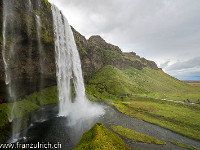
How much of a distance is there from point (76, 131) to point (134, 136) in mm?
12321

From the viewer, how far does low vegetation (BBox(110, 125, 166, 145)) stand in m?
17.3

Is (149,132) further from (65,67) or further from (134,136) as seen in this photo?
(65,67)

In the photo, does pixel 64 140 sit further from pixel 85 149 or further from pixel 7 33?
pixel 7 33

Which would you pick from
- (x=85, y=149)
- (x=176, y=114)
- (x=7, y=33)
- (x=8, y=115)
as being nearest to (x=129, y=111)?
(x=176, y=114)

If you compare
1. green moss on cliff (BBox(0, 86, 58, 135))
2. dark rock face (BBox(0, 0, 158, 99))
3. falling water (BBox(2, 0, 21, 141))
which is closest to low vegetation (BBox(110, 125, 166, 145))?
falling water (BBox(2, 0, 21, 141))

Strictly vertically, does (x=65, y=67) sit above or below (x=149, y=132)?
above

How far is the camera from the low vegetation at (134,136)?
1735 centimetres

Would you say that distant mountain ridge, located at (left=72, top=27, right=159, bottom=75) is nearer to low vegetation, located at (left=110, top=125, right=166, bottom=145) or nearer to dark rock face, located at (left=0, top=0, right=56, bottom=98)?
dark rock face, located at (left=0, top=0, right=56, bottom=98)

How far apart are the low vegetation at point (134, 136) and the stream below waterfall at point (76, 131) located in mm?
902

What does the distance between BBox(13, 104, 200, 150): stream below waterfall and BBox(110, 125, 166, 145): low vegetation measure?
90 cm

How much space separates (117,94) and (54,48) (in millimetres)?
38089

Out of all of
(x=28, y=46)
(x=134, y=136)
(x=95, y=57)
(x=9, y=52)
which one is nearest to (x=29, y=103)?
(x=9, y=52)

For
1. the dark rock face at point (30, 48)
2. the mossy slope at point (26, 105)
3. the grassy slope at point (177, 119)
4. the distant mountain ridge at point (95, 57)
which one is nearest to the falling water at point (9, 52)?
the dark rock face at point (30, 48)

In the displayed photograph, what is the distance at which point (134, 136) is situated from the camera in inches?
726
